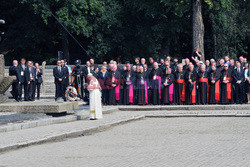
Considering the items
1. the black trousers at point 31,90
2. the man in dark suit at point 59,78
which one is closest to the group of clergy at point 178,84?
the man in dark suit at point 59,78

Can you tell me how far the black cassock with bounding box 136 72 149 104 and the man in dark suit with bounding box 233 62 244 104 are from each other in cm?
379

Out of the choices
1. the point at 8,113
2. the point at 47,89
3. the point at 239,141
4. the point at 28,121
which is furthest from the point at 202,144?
the point at 47,89

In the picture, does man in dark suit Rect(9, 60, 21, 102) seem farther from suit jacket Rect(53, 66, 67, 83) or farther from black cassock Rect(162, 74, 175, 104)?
black cassock Rect(162, 74, 175, 104)

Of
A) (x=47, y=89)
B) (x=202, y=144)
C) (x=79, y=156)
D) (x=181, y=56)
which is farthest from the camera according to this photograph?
(x=181, y=56)

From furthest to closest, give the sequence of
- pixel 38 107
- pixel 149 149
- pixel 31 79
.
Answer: pixel 31 79 < pixel 38 107 < pixel 149 149

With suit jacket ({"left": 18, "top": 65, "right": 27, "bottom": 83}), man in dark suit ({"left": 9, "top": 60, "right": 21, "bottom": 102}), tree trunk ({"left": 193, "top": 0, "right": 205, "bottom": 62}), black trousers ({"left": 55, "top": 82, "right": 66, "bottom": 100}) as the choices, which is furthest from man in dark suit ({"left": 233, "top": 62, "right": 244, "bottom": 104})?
man in dark suit ({"left": 9, "top": 60, "right": 21, "bottom": 102})

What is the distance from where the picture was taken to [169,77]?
23.2 m

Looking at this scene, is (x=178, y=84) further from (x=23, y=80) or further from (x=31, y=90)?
(x=31, y=90)

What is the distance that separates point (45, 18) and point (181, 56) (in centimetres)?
1175

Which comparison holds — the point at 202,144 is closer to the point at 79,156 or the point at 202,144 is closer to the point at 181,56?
the point at 79,156

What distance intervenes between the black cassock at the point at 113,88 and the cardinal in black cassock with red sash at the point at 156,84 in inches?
60.0

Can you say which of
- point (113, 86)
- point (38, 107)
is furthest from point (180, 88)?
point (38, 107)

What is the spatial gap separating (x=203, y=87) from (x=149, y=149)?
12.0 meters

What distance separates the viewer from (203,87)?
22609mm
